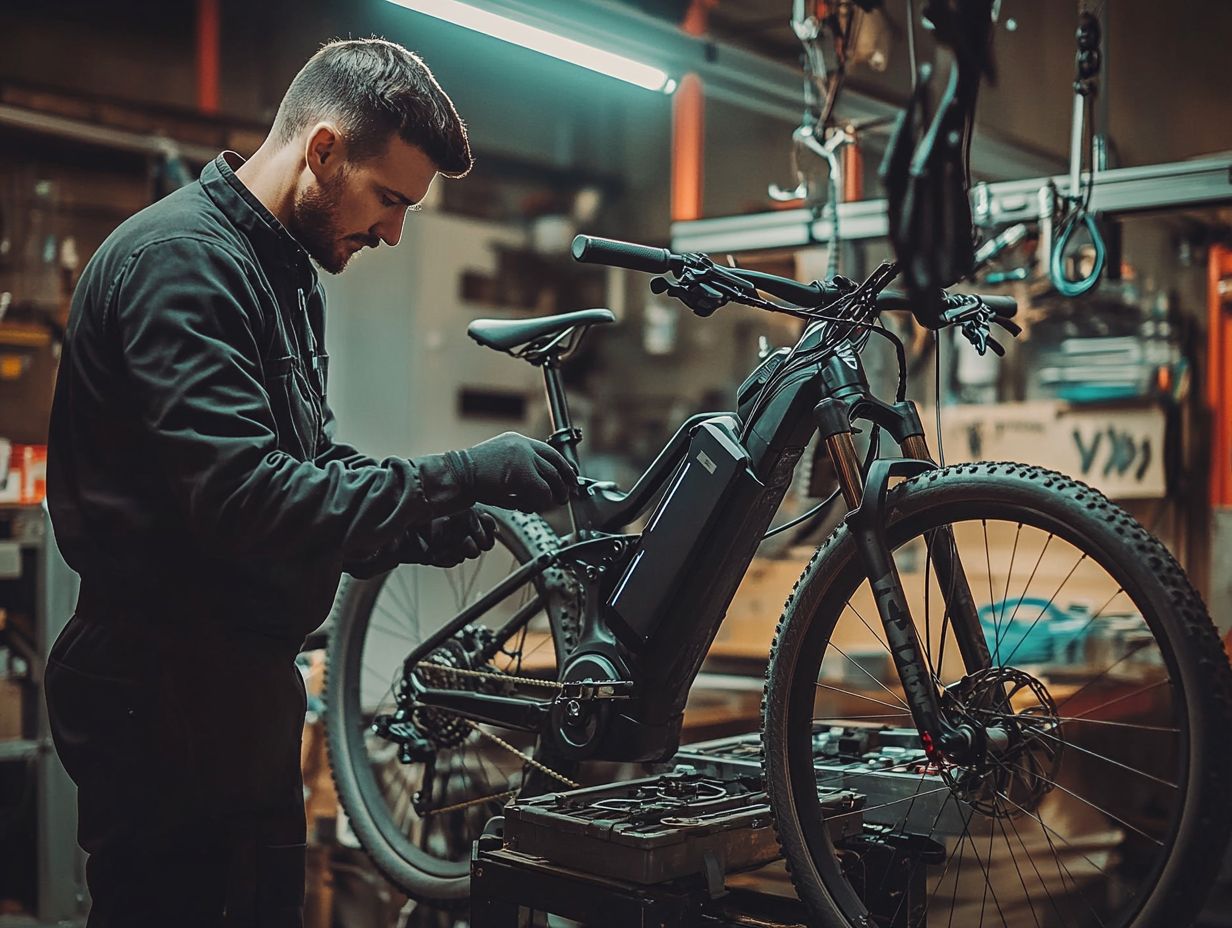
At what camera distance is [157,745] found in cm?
169

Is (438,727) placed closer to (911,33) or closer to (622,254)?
(622,254)

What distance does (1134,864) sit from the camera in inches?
134

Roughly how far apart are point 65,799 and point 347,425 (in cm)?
200

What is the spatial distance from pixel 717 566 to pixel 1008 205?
4.72ft

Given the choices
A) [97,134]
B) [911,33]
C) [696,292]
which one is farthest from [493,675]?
[97,134]

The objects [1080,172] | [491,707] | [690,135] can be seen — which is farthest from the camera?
[690,135]

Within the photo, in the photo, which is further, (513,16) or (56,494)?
(513,16)

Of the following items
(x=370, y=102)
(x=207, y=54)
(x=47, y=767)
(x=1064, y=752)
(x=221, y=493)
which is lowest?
(x=47, y=767)

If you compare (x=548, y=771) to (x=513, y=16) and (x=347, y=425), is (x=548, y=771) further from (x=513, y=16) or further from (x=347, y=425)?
(x=347, y=425)

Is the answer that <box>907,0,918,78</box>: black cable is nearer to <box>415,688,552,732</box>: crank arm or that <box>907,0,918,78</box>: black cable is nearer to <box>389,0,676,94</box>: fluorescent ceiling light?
<box>389,0,676,94</box>: fluorescent ceiling light

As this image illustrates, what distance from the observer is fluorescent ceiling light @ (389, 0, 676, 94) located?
9.82 ft

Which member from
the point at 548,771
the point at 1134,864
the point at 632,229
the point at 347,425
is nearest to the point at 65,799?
the point at 548,771

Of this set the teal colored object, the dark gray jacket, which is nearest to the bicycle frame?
the dark gray jacket

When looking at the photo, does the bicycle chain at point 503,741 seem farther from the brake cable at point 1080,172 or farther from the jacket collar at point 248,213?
the brake cable at point 1080,172
